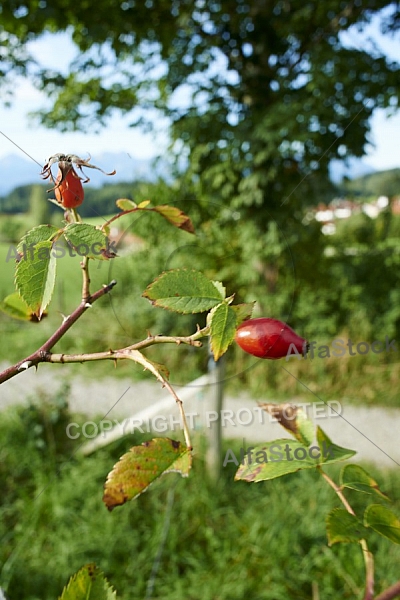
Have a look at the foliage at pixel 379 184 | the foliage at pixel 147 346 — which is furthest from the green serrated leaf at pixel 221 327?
the foliage at pixel 379 184

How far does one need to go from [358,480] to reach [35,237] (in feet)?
0.58

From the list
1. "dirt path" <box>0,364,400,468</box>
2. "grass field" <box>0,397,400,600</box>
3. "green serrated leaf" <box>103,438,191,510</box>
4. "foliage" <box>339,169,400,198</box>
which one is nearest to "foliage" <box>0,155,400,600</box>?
"green serrated leaf" <box>103,438,191,510</box>

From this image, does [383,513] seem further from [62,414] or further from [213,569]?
[62,414]

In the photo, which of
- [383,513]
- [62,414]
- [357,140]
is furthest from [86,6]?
[383,513]

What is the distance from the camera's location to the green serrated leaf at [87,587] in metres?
0.19

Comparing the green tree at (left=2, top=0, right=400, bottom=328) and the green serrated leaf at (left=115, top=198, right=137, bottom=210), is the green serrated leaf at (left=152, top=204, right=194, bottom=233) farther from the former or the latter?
the green tree at (left=2, top=0, right=400, bottom=328)

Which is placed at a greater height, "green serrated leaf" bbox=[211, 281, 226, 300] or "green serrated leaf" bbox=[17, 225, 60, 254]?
"green serrated leaf" bbox=[17, 225, 60, 254]

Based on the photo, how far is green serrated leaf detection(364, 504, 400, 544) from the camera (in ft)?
0.70

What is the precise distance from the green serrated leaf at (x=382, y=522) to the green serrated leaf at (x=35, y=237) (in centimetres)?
17

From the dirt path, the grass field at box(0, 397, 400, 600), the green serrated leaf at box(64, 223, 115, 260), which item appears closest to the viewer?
the green serrated leaf at box(64, 223, 115, 260)

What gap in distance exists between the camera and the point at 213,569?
1132 mm

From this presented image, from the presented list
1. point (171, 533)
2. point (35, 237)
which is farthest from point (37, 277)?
point (171, 533)

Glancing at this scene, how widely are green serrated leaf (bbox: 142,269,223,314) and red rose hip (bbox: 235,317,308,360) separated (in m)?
0.02

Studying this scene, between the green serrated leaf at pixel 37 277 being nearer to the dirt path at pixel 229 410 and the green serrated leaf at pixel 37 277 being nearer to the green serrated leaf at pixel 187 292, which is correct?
the green serrated leaf at pixel 187 292
